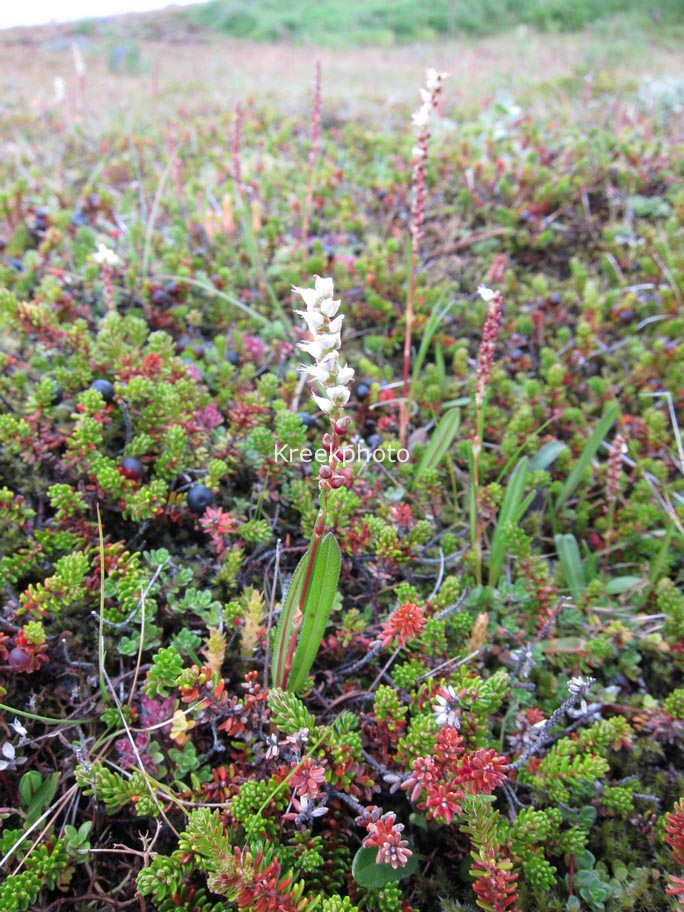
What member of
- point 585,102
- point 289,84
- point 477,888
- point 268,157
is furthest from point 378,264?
point 289,84

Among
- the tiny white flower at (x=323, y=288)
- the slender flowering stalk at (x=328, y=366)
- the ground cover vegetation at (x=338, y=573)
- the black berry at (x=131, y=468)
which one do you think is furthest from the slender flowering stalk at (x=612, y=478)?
the black berry at (x=131, y=468)

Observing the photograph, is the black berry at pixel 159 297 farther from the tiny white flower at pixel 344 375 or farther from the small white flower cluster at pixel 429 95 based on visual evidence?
the tiny white flower at pixel 344 375

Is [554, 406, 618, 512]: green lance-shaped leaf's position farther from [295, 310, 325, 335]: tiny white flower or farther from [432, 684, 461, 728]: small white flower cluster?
[295, 310, 325, 335]: tiny white flower

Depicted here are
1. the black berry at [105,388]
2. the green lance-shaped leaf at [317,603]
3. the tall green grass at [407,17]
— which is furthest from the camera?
the tall green grass at [407,17]

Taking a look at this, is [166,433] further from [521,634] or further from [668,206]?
[668,206]

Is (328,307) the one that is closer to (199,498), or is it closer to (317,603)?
(317,603)

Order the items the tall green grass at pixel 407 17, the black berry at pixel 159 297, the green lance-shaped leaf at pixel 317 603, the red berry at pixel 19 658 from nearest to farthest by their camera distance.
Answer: the green lance-shaped leaf at pixel 317 603 < the red berry at pixel 19 658 < the black berry at pixel 159 297 < the tall green grass at pixel 407 17
